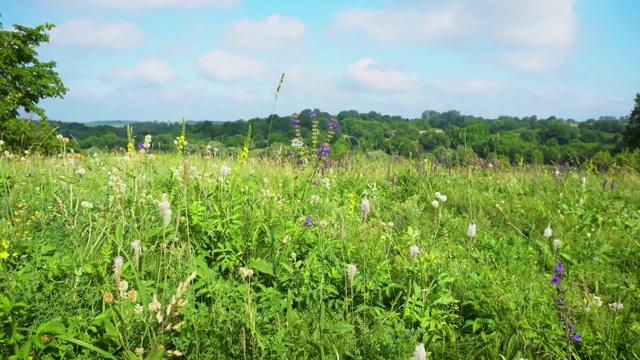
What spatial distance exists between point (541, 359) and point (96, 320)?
7.45 ft

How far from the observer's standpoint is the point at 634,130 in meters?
38.9

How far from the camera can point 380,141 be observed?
919 cm

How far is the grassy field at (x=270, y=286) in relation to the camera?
5.98 ft

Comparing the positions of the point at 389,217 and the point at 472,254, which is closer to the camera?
the point at 472,254

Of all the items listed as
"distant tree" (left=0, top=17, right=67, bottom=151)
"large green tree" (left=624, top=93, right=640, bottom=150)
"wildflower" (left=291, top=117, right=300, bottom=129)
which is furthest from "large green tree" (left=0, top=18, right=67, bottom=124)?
"large green tree" (left=624, top=93, right=640, bottom=150)

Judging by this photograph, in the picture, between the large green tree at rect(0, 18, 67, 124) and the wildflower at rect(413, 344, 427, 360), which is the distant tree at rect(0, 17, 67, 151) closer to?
the large green tree at rect(0, 18, 67, 124)

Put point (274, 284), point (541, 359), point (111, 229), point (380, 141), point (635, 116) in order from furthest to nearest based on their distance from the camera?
point (635, 116)
point (380, 141)
point (111, 229)
point (274, 284)
point (541, 359)

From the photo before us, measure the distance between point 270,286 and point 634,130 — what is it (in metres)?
48.2

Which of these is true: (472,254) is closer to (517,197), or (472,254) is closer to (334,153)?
(517,197)

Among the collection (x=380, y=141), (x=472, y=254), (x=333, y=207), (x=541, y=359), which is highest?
(x=380, y=141)

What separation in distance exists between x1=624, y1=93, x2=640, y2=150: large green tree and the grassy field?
44.2 metres

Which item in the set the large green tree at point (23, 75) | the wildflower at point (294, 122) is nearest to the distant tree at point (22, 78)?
the large green tree at point (23, 75)

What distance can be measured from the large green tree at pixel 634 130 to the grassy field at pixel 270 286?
44.2m

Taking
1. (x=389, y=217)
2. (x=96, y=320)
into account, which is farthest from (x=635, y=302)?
(x=96, y=320)
